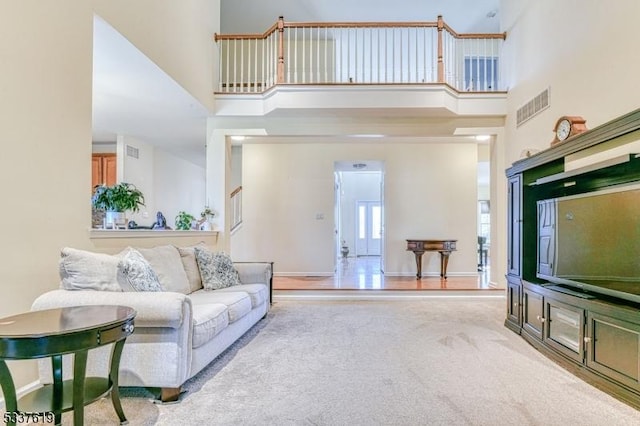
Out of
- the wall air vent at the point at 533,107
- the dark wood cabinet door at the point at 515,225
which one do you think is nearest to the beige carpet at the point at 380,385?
the dark wood cabinet door at the point at 515,225

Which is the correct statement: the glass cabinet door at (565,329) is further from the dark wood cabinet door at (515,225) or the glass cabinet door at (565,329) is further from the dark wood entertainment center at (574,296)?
Result: the dark wood cabinet door at (515,225)

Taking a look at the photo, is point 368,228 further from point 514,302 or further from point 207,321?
point 207,321

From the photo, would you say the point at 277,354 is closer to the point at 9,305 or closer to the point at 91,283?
the point at 91,283

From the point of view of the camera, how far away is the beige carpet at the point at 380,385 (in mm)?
2197

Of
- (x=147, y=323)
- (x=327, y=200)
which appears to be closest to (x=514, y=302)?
(x=147, y=323)

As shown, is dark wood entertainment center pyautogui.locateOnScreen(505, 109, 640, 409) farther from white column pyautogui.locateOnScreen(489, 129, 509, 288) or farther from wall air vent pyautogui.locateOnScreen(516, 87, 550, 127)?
white column pyautogui.locateOnScreen(489, 129, 509, 288)

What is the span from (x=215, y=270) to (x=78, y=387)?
234cm

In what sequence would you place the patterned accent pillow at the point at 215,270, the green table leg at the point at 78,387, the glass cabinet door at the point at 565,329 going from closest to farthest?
1. the green table leg at the point at 78,387
2. the glass cabinet door at the point at 565,329
3. the patterned accent pillow at the point at 215,270

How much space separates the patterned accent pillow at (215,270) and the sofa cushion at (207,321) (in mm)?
969

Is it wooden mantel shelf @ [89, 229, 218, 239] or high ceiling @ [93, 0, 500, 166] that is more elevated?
high ceiling @ [93, 0, 500, 166]

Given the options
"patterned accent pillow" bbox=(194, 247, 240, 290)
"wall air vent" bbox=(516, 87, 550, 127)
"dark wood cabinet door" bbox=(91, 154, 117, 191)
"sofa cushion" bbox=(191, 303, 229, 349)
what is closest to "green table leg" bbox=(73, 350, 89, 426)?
"sofa cushion" bbox=(191, 303, 229, 349)

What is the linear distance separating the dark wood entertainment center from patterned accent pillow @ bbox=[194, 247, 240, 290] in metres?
3.02

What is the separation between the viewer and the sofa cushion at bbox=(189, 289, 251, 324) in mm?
3234

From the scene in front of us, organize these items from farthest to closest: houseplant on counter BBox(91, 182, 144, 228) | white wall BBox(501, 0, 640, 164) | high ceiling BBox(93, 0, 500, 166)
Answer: high ceiling BBox(93, 0, 500, 166), houseplant on counter BBox(91, 182, 144, 228), white wall BBox(501, 0, 640, 164)
